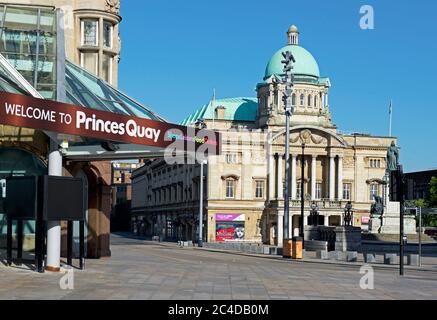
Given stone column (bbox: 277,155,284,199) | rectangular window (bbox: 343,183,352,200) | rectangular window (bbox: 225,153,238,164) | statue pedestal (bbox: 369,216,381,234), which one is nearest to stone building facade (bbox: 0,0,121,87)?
→ statue pedestal (bbox: 369,216,381,234)

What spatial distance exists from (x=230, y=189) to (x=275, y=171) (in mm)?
8046

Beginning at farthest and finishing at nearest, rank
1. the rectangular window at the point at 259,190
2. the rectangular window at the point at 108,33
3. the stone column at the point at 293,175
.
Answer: the stone column at the point at 293,175, the rectangular window at the point at 259,190, the rectangular window at the point at 108,33

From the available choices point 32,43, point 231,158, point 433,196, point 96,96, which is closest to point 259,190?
point 231,158

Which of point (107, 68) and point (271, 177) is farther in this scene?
point (271, 177)

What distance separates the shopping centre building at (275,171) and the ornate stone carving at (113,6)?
71.9m

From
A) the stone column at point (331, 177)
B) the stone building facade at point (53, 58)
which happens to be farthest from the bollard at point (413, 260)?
the stone column at point (331, 177)

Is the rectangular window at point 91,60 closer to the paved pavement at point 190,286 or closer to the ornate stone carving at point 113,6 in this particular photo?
the ornate stone carving at point 113,6

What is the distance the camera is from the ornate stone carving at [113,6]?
116ft

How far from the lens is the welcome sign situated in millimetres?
20578

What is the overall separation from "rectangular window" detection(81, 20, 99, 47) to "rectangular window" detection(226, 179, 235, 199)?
257 feet

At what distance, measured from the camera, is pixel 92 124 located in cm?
2259

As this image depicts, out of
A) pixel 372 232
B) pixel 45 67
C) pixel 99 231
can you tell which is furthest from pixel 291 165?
pixel 45 67

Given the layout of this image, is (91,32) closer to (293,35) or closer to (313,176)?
(313,176)

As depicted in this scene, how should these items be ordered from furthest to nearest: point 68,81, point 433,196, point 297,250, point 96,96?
point 433,196, point 297,250, point 68,81, point 96,96
